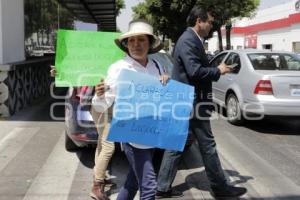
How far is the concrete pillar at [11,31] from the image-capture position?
9.24 meters

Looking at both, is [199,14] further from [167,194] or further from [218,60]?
[218,60]

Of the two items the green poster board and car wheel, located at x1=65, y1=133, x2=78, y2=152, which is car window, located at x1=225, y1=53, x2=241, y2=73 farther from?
the green poster board

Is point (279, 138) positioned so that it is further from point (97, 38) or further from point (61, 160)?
point (97, 38)

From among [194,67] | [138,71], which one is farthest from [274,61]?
[138,71]

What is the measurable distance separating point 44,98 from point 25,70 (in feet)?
7.29

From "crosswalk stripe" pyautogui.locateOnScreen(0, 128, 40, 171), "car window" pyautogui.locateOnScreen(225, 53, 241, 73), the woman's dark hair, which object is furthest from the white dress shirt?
"car window" pyautogui.locateOnScreen(225, 53, 241, 73)

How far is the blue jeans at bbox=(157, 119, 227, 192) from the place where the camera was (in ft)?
15.4

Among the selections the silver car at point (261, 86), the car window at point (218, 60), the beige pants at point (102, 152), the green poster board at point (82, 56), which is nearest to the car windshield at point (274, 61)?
the silver car at point (261, 86)

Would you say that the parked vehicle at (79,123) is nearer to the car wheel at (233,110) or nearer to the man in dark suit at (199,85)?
the man in dark suit at (199,85)

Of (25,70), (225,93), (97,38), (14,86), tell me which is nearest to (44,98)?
(25,70)

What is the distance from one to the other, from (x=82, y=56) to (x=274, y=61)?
214 inches

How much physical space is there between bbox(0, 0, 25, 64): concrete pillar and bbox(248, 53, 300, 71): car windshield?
478cm

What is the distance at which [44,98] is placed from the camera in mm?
12875

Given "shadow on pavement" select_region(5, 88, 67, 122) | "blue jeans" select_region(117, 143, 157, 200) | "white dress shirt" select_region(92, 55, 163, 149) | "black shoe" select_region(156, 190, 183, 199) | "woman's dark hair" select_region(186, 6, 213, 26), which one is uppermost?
"woman's dark hair" select_region(186, 6, 213, 26)
